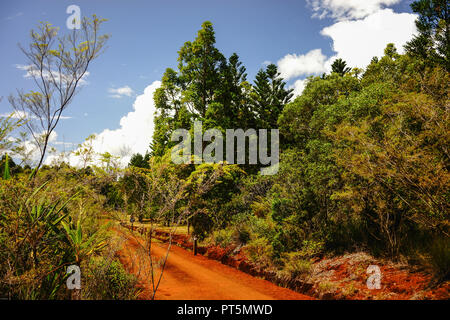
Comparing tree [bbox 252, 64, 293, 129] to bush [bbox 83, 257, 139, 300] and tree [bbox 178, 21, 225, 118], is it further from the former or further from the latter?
bush [bbox 83, 257, 139, 300]

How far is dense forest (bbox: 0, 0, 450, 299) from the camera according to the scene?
427 centimetres

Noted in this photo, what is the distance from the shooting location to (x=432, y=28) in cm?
1109

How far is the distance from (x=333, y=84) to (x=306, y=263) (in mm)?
10683

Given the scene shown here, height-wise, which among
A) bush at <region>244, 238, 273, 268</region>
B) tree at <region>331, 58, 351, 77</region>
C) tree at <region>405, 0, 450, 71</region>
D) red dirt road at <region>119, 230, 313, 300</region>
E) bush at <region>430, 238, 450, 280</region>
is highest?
tree at <region>331, 58, 351, 77</region>

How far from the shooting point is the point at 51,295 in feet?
13.1

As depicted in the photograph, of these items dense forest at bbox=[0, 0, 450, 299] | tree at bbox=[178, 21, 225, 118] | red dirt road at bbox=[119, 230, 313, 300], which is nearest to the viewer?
dense forest at bbox=[0, 0, 450, 299]

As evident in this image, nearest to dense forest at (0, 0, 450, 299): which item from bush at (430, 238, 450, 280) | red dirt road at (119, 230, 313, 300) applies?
bush at (430, 238, 450, 280)

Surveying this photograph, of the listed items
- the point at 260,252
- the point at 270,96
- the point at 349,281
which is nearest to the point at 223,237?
the point at 260,252

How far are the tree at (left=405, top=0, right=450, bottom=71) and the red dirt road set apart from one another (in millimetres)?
11928

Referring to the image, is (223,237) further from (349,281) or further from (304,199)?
(349,281)

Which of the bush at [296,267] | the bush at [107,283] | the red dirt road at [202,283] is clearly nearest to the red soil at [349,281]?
the red dirt road at [202,283]

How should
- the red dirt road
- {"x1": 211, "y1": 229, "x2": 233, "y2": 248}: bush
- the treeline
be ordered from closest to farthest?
the treeline, the red dirt road, {"x1": 211, "y1": 229, "x2": 233, "y2": 248}: bush
